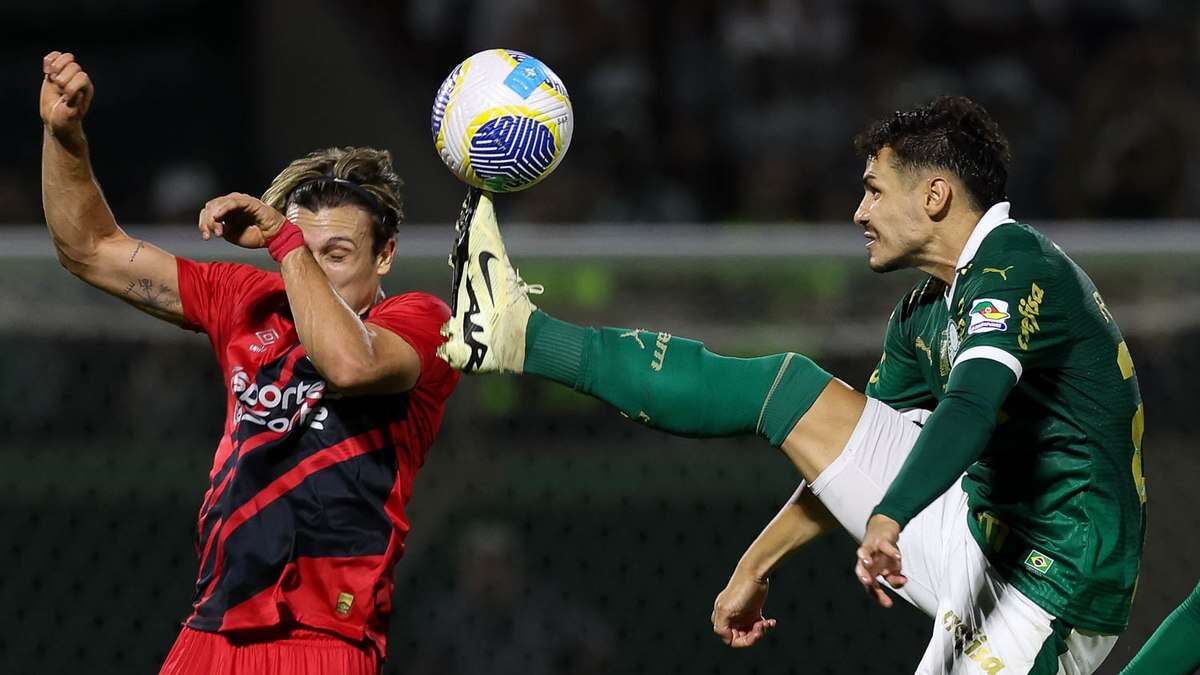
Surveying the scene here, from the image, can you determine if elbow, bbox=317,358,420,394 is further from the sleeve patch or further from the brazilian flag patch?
the brazilian flag patch

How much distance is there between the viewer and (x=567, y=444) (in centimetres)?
566

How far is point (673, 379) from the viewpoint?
3391mm

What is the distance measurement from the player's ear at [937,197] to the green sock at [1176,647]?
3.46 ft

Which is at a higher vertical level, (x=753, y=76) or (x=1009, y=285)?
(x=1009, y=285)

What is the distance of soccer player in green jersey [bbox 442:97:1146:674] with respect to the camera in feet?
10.9

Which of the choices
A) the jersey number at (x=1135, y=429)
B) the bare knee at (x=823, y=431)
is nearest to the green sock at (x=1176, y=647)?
the jersey number at (x=1135, y=429)

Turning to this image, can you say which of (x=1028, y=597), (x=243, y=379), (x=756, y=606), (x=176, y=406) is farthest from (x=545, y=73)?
(x=176, y=406)

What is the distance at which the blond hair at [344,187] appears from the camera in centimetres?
354

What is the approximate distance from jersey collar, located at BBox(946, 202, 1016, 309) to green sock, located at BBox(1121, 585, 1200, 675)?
896 millimetres

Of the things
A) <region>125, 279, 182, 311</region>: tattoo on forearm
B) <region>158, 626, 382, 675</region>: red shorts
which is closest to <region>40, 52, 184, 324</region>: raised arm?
<region>125, 279, 182, 311</region>: tattoo on forearm

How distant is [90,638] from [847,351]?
301 cm

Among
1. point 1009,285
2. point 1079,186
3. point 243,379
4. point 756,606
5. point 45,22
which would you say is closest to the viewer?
point 1009,285

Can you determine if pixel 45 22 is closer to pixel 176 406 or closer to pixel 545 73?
pixel 176 406

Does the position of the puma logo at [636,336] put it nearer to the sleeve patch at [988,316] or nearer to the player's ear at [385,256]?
the player's ear at [385,256]
